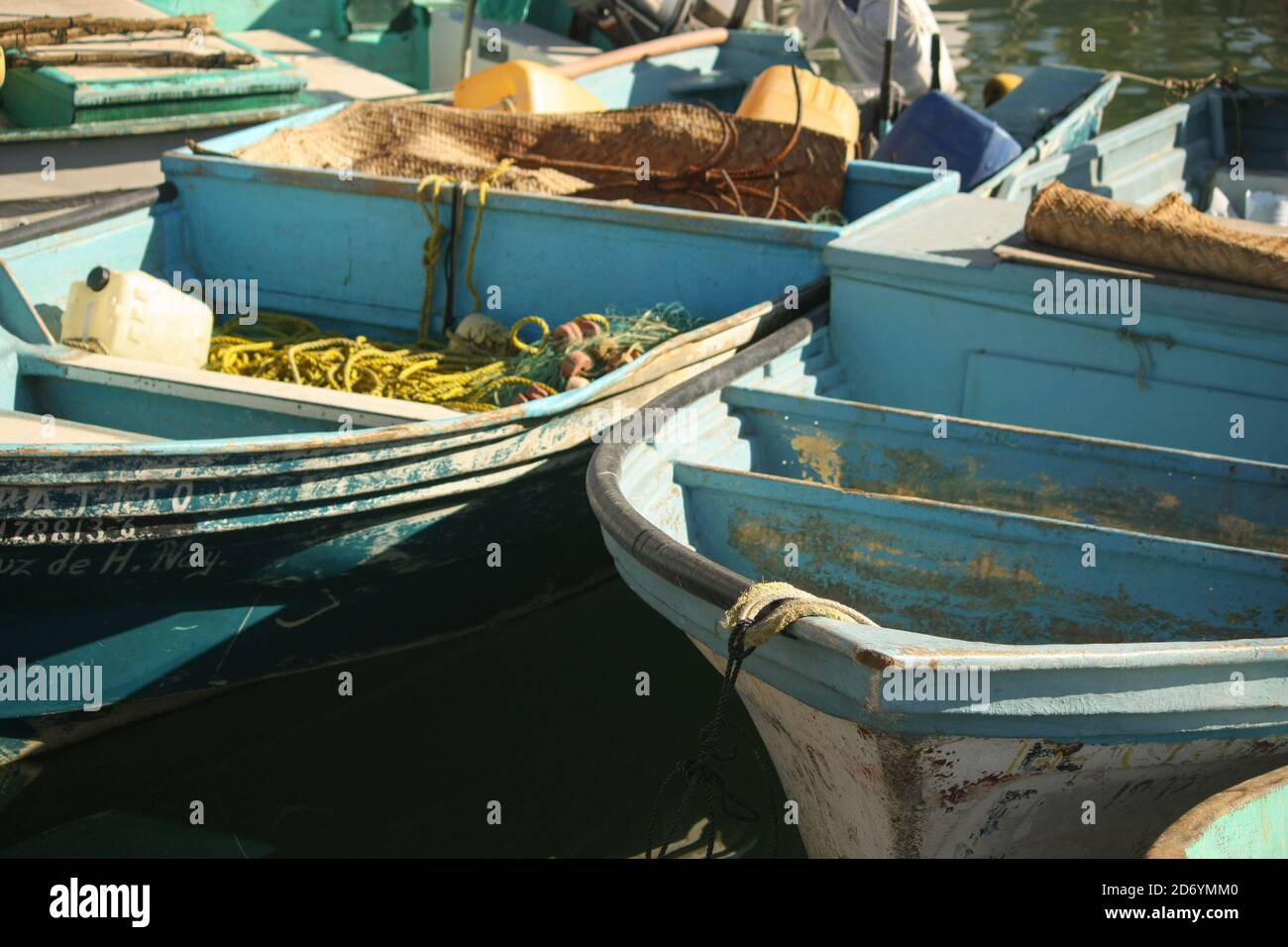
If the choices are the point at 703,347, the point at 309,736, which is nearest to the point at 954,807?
the point at 703,347

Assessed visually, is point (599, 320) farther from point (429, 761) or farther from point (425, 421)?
point (429, 761)

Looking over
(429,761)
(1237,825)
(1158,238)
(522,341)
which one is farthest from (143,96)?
(1237,825)

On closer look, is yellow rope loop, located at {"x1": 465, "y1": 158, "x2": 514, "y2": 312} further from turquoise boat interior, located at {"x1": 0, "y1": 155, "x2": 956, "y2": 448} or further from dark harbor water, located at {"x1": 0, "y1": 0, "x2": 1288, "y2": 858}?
dark harbor water, located at {"x1": 0, "y1": 0, "x2": 1288, "y2": 858}

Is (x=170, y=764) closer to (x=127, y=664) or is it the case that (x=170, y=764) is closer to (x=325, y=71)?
(x=127, y=664)

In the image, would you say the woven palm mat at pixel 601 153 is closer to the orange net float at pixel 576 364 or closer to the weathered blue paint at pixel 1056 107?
the orange net float at pixel 576 364

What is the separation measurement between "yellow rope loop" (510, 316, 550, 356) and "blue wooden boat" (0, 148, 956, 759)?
488mm

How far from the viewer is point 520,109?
642 centimetres

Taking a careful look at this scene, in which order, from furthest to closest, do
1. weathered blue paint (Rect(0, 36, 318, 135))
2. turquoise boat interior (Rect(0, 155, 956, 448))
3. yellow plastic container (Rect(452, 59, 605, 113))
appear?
weathered blue paint (Rect(0, 36, 318, 135)) < yellow plastic container (Rect(452, 59, 605, 113)) < turquoise boat interior (Rect(0, 155, 956, 448))

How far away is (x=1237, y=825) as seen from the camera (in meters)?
2.92

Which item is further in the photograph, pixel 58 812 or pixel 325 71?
pixel 325 71

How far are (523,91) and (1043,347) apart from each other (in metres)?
2.95

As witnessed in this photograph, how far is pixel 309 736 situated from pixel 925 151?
3.51 metres

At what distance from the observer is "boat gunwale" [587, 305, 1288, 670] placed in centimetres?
276

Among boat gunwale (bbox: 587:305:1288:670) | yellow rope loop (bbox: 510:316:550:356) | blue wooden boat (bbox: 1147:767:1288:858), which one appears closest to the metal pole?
yellow rope loop (bbox: 510:316:550:356)
